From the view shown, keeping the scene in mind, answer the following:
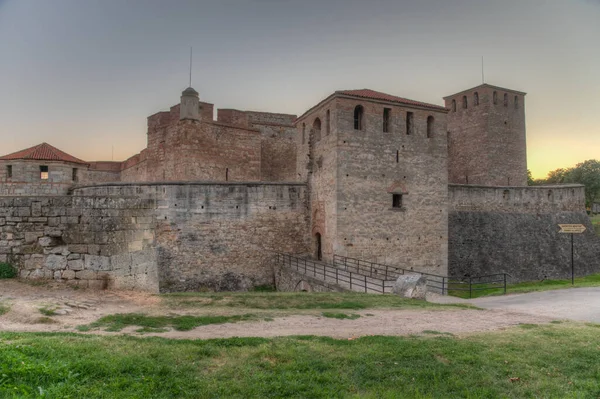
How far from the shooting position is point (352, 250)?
17641mm

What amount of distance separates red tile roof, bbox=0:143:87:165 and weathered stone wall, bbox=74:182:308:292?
5480mm

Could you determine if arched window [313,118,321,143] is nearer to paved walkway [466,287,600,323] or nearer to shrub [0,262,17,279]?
paved walkway [466,287,600,323]

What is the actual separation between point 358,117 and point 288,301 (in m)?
11.3

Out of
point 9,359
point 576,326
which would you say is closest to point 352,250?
point 576,326

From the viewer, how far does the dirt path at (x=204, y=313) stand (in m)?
6.39

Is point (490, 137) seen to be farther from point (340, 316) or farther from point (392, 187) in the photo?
point (340, 316)

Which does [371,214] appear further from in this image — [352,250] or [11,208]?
[11,208]

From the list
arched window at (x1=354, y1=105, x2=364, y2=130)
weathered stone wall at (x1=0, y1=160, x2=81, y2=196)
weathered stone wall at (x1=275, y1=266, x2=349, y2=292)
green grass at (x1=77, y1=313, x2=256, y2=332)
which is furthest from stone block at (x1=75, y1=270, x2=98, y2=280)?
weathered stone wall at (x1=0, y1=160, x2=81, y2=196)

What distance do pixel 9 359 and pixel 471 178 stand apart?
1280 inches

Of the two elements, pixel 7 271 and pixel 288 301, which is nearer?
pixel 7 271

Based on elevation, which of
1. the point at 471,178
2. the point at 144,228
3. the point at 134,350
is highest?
the point at 471,178

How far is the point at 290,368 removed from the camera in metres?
5.05

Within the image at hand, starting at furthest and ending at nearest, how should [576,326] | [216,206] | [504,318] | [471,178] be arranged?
1. [471,178]
2. [216,206]
3. [504,318]
4. [576,326]

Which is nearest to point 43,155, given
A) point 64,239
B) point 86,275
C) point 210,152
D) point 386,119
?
point 210,152
